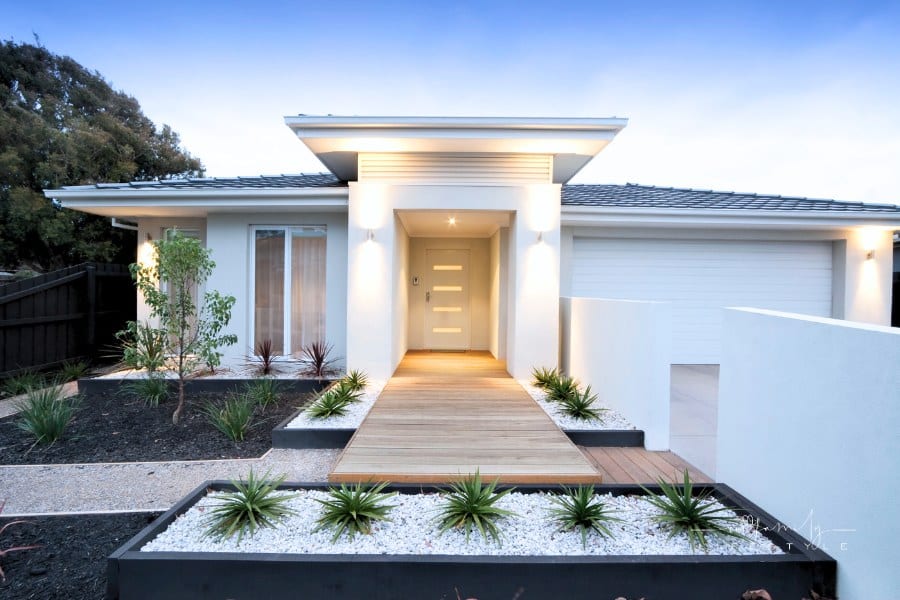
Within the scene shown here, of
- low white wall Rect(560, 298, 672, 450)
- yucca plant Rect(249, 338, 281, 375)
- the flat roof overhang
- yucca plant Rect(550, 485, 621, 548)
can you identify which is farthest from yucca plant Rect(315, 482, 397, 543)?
yucca plant Rect(249, 338, 281, 375)

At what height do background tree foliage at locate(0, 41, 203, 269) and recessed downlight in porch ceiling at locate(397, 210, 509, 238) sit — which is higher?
background tree foliage at locate(0, 41, 203, 269)

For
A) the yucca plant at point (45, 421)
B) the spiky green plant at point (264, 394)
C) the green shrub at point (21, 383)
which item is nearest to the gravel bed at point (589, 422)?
the spiky green plant at point (264, 394)

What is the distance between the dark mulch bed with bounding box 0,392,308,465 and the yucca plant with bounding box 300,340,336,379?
100cm

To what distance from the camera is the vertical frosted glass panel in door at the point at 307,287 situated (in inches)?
304

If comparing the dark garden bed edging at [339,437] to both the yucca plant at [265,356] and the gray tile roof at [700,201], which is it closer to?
the yucca plant at [265,356]

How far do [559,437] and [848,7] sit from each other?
40.6ft

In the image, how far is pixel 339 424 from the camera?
4746mm

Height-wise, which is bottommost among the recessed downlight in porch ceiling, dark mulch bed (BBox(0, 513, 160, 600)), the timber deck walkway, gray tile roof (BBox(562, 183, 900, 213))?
dark mulch bed (BBox(0, 513, 160, 600))

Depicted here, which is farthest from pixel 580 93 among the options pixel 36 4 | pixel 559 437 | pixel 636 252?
pixel 36 4

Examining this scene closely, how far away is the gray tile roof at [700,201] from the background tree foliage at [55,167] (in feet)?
48.5

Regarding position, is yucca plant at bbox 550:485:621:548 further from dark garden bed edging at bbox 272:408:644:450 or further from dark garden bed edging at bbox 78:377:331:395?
dark garden bed edging at bbox 78:377:331:395

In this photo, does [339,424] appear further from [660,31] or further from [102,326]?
[660,31]

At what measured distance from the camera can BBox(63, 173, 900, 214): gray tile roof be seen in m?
7.82

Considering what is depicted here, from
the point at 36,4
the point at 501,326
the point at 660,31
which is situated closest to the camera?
the point at 501,326
